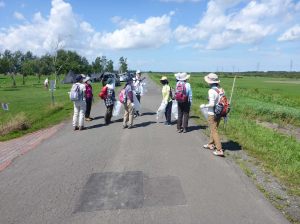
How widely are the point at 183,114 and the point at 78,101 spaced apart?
3.52 meters

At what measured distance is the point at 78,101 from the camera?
40.7ft

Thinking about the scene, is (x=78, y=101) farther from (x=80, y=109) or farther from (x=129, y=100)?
(x=129, y=100)

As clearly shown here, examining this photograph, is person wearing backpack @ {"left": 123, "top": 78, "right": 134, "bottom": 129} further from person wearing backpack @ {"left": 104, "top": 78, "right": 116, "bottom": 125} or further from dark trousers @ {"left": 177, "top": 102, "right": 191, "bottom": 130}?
dark trousers @ {"left": 177, "top": 102, "right": 191, "bottom": 130}

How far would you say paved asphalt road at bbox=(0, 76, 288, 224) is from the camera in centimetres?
518

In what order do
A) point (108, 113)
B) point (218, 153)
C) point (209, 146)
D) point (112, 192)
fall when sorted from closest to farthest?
point (112, 192), point (218, 153), point (209, 146), point (108, 113)

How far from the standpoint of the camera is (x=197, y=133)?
11.8m

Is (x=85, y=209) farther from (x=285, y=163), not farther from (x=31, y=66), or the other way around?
(x=31, y=66)

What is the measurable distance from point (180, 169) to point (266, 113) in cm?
1460

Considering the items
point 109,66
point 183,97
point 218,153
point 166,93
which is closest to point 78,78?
point 166,93

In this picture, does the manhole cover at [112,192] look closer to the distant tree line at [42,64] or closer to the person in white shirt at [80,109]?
the person in white shirt at [80,109]

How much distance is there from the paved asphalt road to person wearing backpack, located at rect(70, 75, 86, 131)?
245 centimetres

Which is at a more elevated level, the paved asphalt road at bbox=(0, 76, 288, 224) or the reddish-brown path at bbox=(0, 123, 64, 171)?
the paved asphalt road at bbox=(0, 76, 288, 224)

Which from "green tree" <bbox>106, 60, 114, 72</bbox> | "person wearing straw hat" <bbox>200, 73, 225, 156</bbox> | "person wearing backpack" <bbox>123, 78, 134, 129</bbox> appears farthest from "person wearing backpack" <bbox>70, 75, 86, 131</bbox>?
"green tree" <bbox>106, 60, 114, 72</bbox>

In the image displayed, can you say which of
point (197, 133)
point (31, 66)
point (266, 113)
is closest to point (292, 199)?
point (197, 133)
